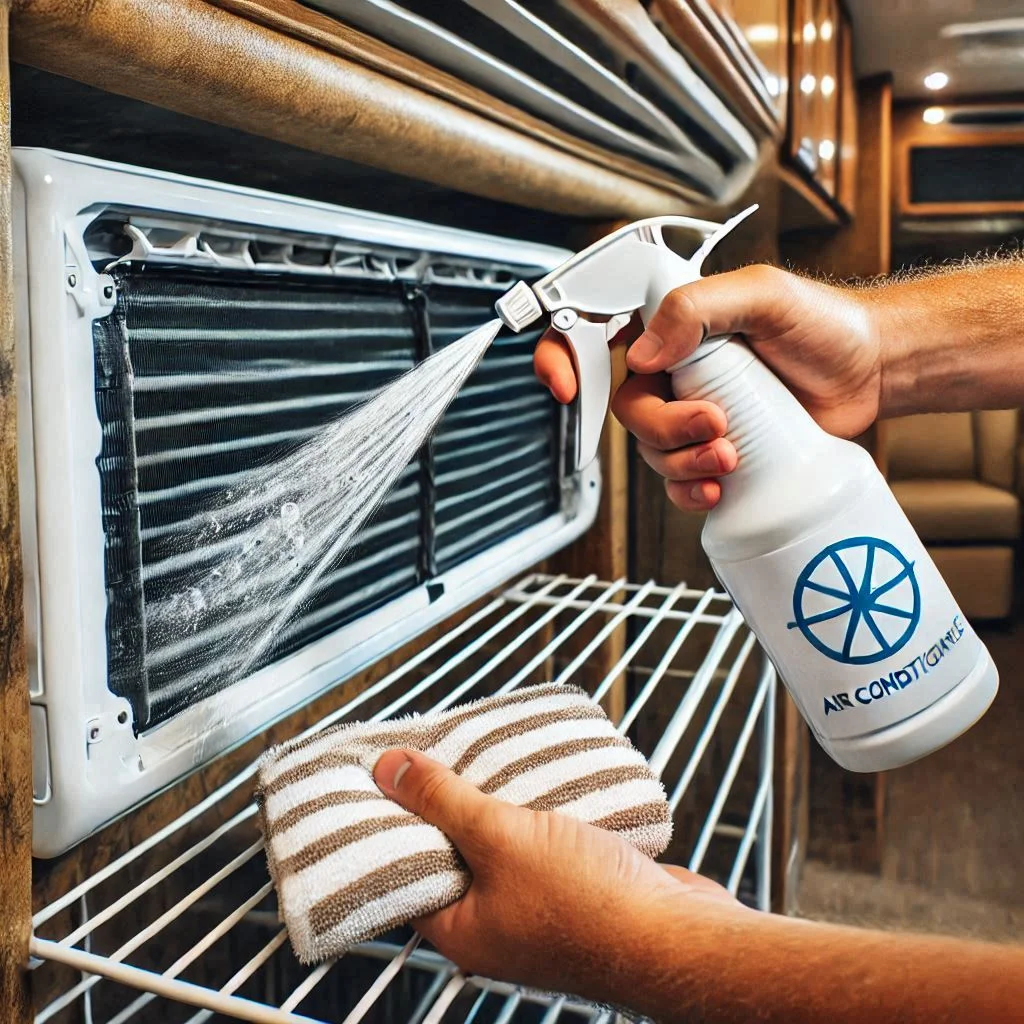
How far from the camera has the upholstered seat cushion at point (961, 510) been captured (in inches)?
58.9

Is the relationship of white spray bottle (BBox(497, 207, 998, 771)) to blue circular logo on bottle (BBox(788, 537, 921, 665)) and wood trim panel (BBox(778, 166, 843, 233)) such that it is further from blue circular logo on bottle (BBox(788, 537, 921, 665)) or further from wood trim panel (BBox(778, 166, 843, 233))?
wood trim panel (BBox(778, 166, 843, 233))

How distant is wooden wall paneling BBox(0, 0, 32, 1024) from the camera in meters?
0.40

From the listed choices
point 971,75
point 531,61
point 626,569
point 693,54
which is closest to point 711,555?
point 531,61

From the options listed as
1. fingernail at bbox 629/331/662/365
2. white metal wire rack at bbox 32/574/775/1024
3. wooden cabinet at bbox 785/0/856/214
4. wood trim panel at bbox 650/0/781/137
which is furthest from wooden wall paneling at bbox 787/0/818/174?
fingernail at bbox 629/331/662/365

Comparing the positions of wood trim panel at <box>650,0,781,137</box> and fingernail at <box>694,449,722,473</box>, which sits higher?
wood trim panel at <box>650,0,781,137</box>

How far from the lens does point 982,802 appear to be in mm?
1629

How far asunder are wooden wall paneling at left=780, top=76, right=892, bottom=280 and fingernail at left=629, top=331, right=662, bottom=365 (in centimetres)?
107

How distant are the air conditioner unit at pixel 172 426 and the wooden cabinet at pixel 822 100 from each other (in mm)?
746

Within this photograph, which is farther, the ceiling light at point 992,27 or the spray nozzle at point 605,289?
the ceiling light at point 992,27

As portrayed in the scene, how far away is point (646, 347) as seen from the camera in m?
0.55

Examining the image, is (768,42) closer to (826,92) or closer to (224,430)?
(826,92)

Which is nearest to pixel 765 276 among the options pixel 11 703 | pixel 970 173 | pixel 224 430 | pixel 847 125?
pixel 224 430

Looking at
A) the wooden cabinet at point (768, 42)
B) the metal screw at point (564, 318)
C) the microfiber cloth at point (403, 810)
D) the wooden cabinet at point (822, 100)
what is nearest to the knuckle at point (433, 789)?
the microfiber cloth at point (403, 810)

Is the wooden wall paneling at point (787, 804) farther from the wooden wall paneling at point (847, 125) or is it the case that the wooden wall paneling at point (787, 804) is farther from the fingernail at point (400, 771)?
the fingernail at point (400, 771)
